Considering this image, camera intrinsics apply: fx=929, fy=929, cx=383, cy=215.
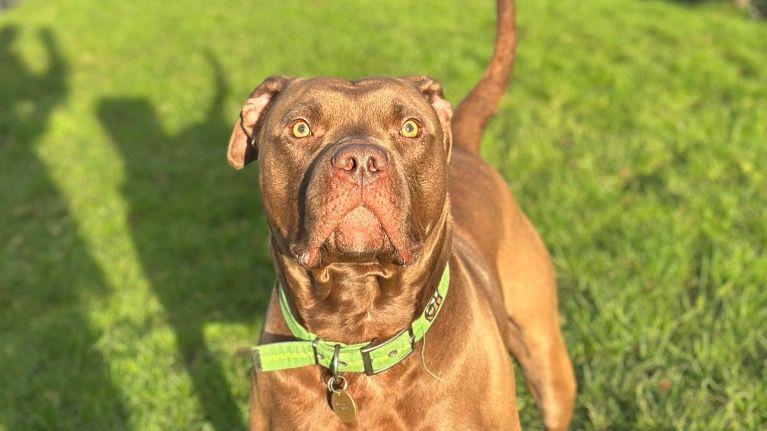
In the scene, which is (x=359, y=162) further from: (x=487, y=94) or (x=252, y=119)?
(x=487, y=94)

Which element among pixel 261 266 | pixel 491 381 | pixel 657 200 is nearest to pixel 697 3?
pixel 657 200

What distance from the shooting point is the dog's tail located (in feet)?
14.3

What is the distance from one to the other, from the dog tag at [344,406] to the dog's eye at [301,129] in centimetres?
83

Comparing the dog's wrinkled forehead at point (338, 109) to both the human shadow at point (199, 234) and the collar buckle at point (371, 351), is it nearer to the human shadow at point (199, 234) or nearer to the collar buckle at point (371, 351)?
the collar buckle at point (371, 351)

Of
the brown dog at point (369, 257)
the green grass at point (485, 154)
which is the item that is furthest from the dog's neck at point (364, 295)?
the green grass at point (485, 154)

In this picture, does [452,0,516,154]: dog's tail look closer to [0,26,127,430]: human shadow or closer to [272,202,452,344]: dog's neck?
[272,202,452,344]: dog's neck

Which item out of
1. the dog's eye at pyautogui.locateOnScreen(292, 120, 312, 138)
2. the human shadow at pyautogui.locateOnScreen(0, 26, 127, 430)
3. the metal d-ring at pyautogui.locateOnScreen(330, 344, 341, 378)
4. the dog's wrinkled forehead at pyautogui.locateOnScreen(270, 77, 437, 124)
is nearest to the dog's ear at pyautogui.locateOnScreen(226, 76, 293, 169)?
the dog's wrinkled forehead at pyautogui.locateOnScreen(270, 77, 437, 124)

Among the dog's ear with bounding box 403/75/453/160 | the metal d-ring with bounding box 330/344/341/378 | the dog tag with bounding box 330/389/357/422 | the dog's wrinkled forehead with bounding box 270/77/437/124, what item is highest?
the dog's wrinkled forehead with bounding box 270/77/437/124

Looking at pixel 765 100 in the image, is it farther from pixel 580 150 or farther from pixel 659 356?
pixel 659 356

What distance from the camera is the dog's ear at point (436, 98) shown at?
11.1 feet

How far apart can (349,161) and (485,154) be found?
485 cm

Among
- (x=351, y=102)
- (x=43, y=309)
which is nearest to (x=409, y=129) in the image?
(x=351, y=102)

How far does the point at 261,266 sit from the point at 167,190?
2022 millimetres

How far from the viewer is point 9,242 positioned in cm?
730
